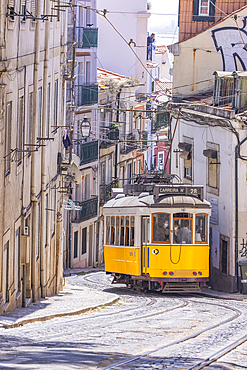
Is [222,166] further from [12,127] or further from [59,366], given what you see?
[59,366]

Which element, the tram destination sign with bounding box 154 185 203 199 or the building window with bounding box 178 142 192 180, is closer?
the tram destination sign with bounding box 154 185 203 199

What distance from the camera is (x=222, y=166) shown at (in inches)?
941

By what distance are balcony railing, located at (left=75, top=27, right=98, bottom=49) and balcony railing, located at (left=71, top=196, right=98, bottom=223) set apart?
819 cm

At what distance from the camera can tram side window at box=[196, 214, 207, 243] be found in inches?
773

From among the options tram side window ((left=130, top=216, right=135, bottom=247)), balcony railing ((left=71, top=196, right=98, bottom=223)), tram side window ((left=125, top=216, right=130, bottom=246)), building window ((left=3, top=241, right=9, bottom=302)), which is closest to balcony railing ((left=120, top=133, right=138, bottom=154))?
balcony railing ((left=71, top=196, right=98, bottom=223))

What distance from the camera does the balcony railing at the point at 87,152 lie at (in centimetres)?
3525

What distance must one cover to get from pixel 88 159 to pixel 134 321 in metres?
23.9

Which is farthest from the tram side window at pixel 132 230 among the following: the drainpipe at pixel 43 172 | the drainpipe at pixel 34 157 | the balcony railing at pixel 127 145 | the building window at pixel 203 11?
the balcony railing at pixel 127 145

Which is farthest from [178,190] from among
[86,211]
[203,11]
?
[86,211]

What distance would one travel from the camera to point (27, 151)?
42.1 feet

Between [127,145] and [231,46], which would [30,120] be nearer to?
[231,46]

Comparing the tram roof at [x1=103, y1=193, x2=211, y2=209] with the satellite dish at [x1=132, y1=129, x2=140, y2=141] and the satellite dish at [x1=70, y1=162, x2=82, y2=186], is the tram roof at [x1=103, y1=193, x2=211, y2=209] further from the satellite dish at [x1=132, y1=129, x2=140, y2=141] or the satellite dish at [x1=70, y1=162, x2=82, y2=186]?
the satellite dish at [x1=132, y1=129, x2=140, y2=141]

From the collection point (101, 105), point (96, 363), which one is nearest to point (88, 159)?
point (101, 105)

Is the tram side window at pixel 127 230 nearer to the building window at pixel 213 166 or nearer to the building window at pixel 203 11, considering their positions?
the building window at pixel 213 166
